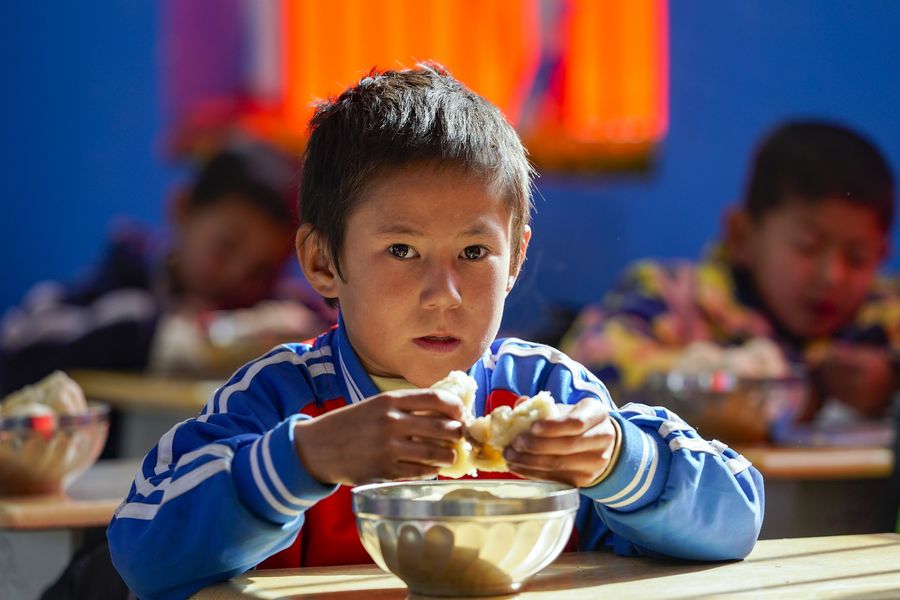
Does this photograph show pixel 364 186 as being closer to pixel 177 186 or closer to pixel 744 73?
pixel 744 73

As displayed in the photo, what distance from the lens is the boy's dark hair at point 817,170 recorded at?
3.00m

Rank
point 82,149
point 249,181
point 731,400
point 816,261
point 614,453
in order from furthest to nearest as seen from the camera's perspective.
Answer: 1. point 82,149
2. point 249,181
3. point 816,261
4. point 731,400
5. point 614,453

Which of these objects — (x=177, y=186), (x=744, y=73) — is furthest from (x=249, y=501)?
(x=177, y=186)

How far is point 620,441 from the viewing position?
1.00m

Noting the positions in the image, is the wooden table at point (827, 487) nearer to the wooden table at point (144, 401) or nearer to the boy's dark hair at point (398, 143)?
the boy's dark hair at point (398, 143)

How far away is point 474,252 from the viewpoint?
1146 mm

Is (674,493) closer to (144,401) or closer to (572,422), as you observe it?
(572,422)

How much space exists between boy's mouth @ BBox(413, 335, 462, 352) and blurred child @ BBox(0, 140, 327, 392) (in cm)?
234

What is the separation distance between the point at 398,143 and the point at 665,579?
46 cm

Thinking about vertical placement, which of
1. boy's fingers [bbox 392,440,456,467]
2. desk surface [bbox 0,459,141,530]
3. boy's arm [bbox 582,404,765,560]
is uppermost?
boy's fingers [bbox 392,440,456,467]

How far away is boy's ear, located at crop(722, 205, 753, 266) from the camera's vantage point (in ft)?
11.0

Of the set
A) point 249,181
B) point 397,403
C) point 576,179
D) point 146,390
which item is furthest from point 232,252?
point 397,403

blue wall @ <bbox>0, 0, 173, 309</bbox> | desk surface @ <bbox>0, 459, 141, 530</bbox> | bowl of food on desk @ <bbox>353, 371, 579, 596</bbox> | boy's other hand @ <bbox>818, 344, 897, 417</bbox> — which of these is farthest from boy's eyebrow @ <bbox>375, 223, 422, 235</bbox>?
blue wall @ <bbox>0, 0, 173, 309</bbox>

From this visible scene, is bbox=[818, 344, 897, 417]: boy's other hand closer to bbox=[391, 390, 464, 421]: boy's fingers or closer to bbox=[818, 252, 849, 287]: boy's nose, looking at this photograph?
bbox=[818, 252, 849, 287]: boy's nose
